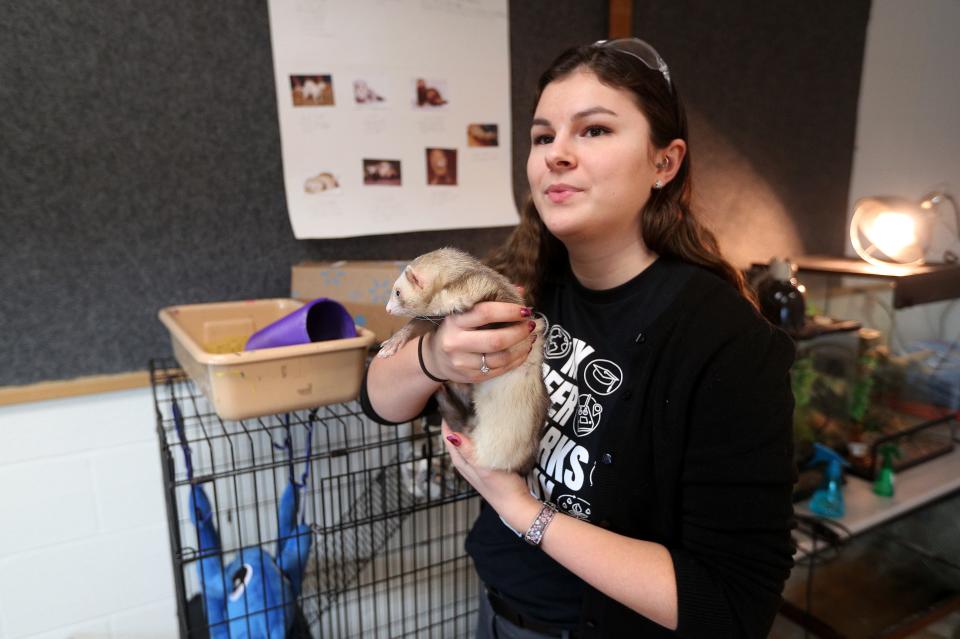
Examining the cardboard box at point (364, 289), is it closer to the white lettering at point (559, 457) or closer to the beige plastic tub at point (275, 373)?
the beige plastic tub at point (275, 373)

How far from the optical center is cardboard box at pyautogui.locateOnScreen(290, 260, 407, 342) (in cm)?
107

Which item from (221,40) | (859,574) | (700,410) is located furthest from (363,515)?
(859,574)

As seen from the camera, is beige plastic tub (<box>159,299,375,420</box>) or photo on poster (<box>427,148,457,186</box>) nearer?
beige plastic tub (<box>159,299,375,420</box>)

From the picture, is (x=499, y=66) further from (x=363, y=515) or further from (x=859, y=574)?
(x=859, y=574)

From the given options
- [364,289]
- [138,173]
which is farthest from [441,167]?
[138,173]

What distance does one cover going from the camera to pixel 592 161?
0.67 m

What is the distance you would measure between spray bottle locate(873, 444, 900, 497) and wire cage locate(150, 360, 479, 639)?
3.53 ft

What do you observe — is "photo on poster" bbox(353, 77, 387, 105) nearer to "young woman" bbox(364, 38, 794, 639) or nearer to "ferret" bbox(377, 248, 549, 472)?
"young woman" bbox(364, 38, 794, 639)

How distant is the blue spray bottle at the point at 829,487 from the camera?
1381 mm

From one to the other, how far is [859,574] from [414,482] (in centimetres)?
133

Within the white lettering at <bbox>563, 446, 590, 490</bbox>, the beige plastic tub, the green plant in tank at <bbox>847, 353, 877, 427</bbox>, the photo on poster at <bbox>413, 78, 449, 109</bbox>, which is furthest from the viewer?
the green plant in tank at <bbox>847, 353, 877, 427</bbox>

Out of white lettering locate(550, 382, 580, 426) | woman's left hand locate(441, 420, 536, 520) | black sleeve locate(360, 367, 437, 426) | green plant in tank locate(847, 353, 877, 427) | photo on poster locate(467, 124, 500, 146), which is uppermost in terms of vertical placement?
photo on poster locate(467, 124, 500, 146)

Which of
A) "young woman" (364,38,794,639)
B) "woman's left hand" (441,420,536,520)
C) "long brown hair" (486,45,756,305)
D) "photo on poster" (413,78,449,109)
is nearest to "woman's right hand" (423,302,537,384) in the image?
"young woman" (364,38,794,639)

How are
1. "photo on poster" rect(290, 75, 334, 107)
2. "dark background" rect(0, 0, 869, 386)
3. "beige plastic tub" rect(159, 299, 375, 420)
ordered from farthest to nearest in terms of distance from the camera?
"photo on poster" rect(290, 75, 334, 107)
"dark background" rect(0, 0, 869, 386)
"beige plastic tub" rect(159, 299, 375, 420)
